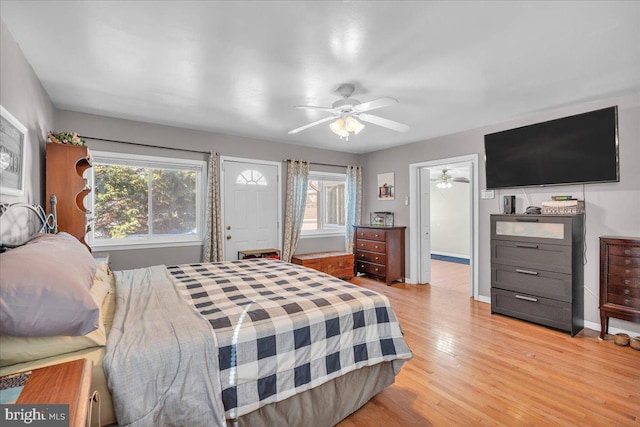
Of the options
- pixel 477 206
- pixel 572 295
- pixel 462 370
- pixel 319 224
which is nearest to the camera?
pixel 462 370

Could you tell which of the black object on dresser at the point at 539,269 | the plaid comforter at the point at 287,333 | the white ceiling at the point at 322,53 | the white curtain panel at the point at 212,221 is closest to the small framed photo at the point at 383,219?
the black object on dresser at the point at 539,269

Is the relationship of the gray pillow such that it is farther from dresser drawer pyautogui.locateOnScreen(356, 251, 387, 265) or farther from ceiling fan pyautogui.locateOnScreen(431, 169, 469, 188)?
ceiling fan pyautogui.locateOnScreen(431, 169, 469, 188)

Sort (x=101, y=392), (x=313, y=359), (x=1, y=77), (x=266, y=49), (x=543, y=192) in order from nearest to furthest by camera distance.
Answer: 1. (x=101, y=392)
2. (x=313, y=359)
3. (x=1, y=77)
4. (x=266, y=49)
5. (x=543, y=192)

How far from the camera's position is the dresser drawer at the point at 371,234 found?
5082 mm

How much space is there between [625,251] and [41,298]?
4182 mm

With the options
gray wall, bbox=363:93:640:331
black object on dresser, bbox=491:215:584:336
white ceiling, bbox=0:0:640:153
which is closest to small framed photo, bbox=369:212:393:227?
gray wall, bbox=363:93:640:331

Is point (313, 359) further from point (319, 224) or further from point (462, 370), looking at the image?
point (319, 224)

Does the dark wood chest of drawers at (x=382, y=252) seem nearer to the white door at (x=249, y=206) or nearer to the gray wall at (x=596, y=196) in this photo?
the gray wall at (x=596, y=196)

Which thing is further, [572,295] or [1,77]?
[572,295]

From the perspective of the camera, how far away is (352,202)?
19.4ft

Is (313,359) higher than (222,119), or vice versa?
(222,119)

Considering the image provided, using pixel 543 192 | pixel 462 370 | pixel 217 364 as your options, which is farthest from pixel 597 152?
pixel 217 364

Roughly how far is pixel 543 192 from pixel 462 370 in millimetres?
2462

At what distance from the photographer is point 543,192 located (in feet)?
11.8
